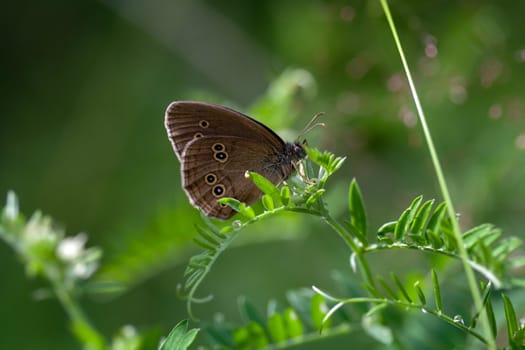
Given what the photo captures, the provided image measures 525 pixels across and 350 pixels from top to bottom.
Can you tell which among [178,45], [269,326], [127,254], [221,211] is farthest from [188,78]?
[269,326]

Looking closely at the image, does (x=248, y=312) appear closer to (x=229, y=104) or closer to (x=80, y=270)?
(x=80, y=270)

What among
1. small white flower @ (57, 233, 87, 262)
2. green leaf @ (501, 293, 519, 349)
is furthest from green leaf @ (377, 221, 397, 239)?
small white flower @ (57, 233, 87, 262)

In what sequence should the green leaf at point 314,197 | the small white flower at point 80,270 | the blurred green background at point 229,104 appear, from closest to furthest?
the green leaf at point 314,197, the small white flower at point 80,270, the blurred green background at point 229,104

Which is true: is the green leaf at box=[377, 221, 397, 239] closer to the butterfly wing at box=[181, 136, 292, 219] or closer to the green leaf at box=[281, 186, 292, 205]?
the green leaf at box=[281, 186, 292, 205]

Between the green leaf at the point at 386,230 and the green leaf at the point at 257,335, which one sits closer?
the green leaf at the point at 386,230

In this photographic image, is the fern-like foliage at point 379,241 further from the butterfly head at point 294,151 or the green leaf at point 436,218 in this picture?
the butterfly head at point 294,151

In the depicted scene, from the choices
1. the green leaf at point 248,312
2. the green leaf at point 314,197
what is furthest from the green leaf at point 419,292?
the green leaf at point 248,312

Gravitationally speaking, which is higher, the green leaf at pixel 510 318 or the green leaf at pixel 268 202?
the green leaf at pixel 268 202
